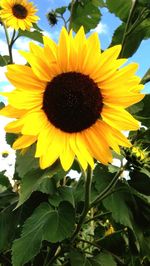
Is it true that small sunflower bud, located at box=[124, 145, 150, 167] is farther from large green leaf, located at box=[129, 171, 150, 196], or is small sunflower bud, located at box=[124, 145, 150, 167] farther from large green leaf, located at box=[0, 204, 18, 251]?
large green leaf, located at box=[0, 204, 18, 251]

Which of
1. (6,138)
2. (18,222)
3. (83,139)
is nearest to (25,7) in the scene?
(6,138)

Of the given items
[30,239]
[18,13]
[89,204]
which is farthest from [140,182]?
[18,13]

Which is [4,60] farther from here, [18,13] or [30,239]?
[18,13]

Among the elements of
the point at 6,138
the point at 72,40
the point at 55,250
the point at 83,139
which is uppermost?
the point at 72,40

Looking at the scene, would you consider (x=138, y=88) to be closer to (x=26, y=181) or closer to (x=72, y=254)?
(x=26, y=181)

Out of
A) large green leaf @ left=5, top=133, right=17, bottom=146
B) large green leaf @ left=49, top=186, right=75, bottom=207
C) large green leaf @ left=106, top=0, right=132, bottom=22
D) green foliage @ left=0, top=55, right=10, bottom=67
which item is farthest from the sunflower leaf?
large green leaf @ left=49, top=186, right=75, bottom=207

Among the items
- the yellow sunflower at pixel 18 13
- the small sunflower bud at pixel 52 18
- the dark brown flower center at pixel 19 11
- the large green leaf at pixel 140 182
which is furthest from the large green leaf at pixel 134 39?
the dark brown flower center at pixel 19 11
